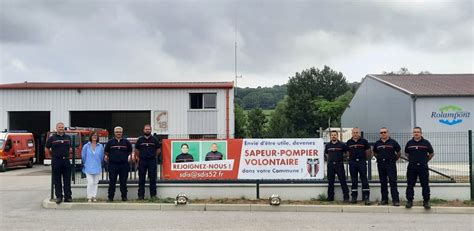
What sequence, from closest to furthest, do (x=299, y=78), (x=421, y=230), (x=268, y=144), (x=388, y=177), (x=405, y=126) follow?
1. (x=421, y=230)
2. (x=388, y=177)
3. (x=268, y=144)
4. (x=405, y=126)
5. (x=299, y=78)

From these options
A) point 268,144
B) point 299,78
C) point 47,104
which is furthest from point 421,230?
point 299,78

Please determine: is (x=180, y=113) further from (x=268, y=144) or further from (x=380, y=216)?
(x=380, y=216)

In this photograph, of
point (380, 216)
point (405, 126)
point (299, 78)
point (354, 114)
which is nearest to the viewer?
point (380, 216)

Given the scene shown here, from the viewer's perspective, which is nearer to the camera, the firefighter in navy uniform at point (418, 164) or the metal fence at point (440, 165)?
the firefighter in navy uniform at point (418, 164)

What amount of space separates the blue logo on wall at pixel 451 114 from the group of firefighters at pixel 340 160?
20409 mm

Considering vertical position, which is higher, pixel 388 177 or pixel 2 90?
pixel 2 90

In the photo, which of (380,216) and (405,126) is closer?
(380,216)

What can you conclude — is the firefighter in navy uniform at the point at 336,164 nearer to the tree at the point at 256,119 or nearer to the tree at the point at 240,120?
the tree at the point at 240,120

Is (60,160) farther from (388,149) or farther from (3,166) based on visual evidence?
(3,166)

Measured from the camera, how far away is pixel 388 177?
474 inches

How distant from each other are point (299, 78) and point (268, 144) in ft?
215

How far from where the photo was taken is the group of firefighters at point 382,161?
11570 mm

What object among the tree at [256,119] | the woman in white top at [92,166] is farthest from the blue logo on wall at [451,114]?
the tree at [256,119]

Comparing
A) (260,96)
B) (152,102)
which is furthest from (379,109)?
(260,96)
